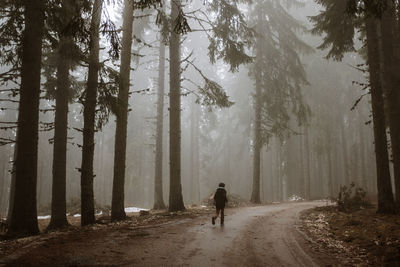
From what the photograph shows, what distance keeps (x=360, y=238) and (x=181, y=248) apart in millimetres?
4527

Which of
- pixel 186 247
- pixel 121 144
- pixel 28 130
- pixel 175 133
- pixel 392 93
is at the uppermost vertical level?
pixel 392 93

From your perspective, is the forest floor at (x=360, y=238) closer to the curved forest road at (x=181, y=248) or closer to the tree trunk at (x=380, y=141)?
the curved forest road at (x=181, y=248)

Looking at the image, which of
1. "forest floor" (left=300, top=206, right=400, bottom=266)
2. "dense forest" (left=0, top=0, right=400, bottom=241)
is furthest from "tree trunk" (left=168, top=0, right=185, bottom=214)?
"forest floor" (left=300, top=206, right=400, bottom=266)

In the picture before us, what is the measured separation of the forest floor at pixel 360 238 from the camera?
6376 millimetres

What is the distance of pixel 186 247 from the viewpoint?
714cm

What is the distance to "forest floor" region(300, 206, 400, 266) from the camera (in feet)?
→ 20.9

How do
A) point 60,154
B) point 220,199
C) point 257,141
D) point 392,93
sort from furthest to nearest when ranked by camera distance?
point 257,141 < point 60,154 < point 392,93 < point 220,199

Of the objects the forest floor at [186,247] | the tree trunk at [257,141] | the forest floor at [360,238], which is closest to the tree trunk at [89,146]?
the forest floor at [186,247]

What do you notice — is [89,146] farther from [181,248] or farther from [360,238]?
[360,238]

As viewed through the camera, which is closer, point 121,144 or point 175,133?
point 121,144

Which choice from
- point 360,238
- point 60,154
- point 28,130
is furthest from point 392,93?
point 60,154

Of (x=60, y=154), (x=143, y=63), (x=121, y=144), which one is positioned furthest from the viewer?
(x=143, y=63)

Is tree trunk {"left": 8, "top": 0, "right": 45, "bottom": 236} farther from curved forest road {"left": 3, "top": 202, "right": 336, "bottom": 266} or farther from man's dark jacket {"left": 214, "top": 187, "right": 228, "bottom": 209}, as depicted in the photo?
man's dark jacket {"left": 214, "top": 187, "right": 228, "bottom": 209}

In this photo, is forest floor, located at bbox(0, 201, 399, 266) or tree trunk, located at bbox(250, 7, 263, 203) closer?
forest floor, located at bbox(0, 201, 399, 266)
